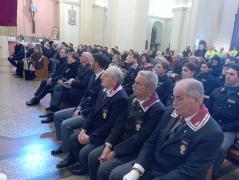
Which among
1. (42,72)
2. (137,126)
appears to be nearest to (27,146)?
(137,126)

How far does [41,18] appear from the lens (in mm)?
14617

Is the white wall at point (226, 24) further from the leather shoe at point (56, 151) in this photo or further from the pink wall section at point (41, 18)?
the leather shoe at point (56, 151)

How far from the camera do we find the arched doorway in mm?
18891

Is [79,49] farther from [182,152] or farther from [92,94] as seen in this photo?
[182,152]

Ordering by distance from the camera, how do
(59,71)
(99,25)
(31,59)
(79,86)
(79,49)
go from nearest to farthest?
(79,86) → (59,71) → (31,59) → (79,49) → (99,25)

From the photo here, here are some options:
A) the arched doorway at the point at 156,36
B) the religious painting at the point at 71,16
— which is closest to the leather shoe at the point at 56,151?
the religious painting at the point at 71,16

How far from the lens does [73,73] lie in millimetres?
4727

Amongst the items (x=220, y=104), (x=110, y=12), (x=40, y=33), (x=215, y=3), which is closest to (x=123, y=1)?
(x=110, y=12)

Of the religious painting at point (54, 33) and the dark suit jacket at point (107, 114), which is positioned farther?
the religious painting at point (54, 33)

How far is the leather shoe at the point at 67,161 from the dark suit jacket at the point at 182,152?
119cm

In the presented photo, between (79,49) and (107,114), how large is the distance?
24.9 ft

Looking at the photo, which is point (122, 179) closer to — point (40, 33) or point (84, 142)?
point (84, 142)

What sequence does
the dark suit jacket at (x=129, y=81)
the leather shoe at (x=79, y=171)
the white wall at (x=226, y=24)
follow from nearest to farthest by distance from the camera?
the leather shoe at (x=79, y=171) < the dark suit jacket at (x=129, y=81) < the white wall at (x=226, y=24)

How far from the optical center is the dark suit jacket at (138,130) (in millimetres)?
2037
